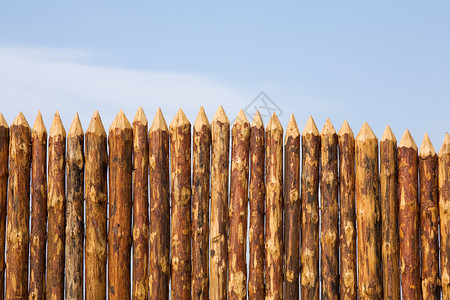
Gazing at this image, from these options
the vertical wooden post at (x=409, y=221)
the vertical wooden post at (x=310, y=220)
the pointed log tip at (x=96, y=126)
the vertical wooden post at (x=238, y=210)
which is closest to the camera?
the vertical wooden post at (x=238, y=210)

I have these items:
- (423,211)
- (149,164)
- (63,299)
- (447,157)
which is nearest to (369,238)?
(423,211)

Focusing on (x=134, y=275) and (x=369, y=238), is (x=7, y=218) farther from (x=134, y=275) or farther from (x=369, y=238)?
(x=369, y=238)

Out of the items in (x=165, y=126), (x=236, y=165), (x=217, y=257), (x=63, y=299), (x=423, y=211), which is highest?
(x=165, y=126)

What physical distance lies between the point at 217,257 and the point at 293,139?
75.2 inches

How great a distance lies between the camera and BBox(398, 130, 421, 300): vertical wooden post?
8.05 metres

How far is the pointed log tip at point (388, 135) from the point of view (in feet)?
26.6

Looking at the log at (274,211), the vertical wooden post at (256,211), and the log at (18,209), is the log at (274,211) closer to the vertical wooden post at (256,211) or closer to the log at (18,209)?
the vertical wooden post at (256,211)

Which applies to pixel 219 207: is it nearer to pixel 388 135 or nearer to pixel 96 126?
pixel 96 126

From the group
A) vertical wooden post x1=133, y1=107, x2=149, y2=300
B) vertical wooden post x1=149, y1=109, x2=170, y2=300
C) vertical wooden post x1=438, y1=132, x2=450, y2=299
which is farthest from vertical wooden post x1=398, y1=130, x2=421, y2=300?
vertical wooden post x1=133, y1=107, x2=149, y2=300

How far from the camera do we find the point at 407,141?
816 cm

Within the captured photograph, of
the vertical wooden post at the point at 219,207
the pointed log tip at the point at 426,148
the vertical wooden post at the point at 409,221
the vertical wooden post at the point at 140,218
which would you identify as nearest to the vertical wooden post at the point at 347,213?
the vertical wooden post at the point at 409,221

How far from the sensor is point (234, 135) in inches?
309

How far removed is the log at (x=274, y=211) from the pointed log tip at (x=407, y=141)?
5.77 ft

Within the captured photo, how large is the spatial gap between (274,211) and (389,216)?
65.4 inches
